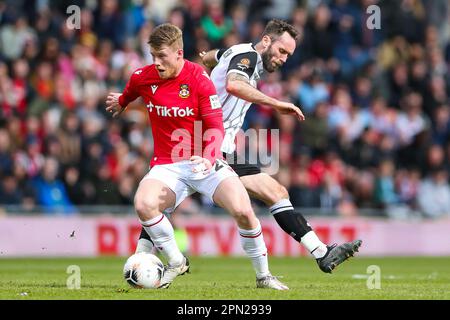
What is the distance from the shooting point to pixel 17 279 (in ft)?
41.2

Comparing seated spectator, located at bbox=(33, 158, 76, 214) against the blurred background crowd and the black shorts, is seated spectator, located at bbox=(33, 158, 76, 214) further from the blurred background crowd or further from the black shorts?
the black shorts

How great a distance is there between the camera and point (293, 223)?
11.5m

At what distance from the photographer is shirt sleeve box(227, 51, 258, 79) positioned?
1113 centimetres

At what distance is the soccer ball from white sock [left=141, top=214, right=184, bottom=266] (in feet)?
0.68

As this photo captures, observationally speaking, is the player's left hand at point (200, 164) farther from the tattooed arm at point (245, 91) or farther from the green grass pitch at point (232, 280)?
the green grass pitch at point (232, 280)

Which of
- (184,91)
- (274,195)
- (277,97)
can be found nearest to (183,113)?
(184,91)

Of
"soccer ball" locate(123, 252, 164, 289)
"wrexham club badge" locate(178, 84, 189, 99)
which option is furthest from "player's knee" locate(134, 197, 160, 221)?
"wrexham club badge" locate(178, 84, 189, 99)

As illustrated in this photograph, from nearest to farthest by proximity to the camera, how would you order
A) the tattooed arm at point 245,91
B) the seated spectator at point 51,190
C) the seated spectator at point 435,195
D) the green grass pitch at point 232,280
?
1. the green grass pitch at point 232,280
2. the tattooed arm at point 245,91
3. the seated spectator at point 51,190
4. the seated spectator at point 435,195

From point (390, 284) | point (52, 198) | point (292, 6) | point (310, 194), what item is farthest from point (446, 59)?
point (390, 284)

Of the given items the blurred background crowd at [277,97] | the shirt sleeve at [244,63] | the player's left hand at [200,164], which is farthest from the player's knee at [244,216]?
the blurred background crowd at [277,97]

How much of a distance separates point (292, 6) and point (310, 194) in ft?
17.6

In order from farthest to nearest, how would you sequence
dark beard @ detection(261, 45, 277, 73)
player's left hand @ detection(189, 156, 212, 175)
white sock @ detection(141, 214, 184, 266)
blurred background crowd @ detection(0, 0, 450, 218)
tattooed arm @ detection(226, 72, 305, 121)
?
blurred background crowd @ detection(0, 0, 450, 218) → dark beard @ detection(261, 45, 277, 73) → tattooed arm @ detection(226, 72, 305, 121) → white sock @ detection(141, 214, 184, 266) → player's left hand @ detection(189, 156, 212, 175)

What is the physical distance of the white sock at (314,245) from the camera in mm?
11258

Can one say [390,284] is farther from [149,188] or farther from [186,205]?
[186,205]
